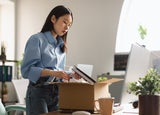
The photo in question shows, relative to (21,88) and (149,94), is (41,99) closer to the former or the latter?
(149,94)

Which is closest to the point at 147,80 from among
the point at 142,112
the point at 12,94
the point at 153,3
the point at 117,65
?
the point at 142,112

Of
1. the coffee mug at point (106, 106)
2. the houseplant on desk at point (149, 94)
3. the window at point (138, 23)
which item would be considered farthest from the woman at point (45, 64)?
the window at point (138, 23)

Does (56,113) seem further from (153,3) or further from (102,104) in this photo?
(153,3)

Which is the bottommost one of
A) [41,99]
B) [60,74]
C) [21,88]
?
[21,88]

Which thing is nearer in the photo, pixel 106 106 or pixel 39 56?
pixel 106 106

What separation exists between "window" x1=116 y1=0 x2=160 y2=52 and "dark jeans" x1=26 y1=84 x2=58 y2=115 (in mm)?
2484

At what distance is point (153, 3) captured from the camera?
394cm

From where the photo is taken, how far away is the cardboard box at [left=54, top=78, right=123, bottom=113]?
1.39 metres

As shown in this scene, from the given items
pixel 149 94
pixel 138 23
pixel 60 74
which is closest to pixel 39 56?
pixel 60 74

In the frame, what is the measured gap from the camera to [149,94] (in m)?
1.24

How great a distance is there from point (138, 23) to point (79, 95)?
2798 mm

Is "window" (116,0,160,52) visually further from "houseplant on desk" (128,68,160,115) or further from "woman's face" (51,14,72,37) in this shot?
"houseplant on desk" (128,68,160,115)

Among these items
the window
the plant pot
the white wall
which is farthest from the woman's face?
the window

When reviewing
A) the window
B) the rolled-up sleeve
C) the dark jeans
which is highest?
the window
